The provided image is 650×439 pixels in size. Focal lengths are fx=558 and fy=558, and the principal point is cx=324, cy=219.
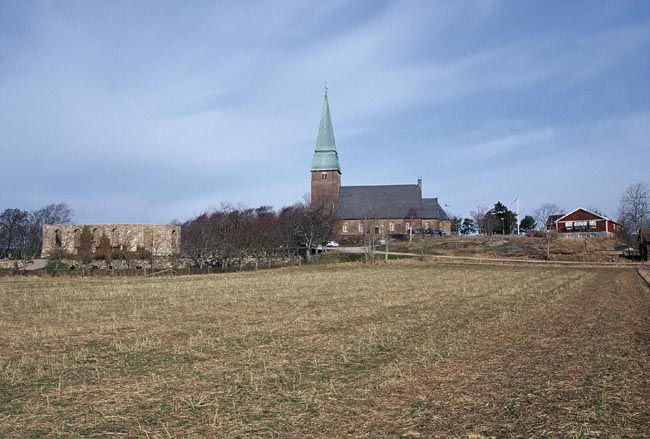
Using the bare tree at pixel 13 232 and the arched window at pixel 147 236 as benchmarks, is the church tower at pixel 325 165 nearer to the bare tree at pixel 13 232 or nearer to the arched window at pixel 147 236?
the arched window at pixel 147 236

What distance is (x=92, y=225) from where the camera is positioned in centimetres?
7400

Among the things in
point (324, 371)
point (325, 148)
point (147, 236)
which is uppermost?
point (325, 148)

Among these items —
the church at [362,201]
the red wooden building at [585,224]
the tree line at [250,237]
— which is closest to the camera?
the tree line at [250,237]

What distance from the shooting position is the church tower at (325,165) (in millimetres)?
103312

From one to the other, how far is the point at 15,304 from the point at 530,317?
1824 cm

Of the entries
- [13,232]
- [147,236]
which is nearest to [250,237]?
[147,236]

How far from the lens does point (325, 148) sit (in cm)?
10394

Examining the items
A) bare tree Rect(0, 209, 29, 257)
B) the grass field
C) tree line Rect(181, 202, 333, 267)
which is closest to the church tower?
tree line Rect(181, 202, 333, 267)

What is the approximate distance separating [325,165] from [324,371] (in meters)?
94.6

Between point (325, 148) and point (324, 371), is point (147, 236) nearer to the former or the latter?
point (325, 148)

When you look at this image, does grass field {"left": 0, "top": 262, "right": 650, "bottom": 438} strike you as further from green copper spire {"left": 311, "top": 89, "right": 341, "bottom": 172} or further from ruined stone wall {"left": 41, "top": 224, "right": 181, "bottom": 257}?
green copper spire {"left": 311, "top": 89, "right": 341, "bottom": 172}

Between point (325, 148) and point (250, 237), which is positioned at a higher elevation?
point (325, 148)

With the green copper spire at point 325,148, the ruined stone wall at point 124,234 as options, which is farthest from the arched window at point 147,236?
the green copper spire at point 325,148

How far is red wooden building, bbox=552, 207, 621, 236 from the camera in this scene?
89312mm
